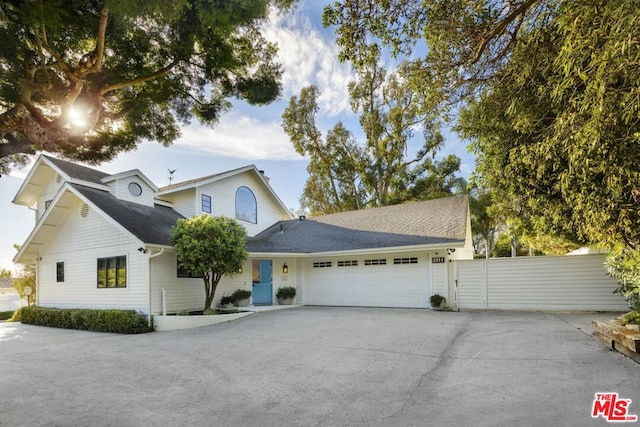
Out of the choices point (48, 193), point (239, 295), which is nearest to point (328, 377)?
point (239, 295)

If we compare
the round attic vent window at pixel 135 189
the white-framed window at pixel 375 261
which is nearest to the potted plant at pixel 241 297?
the white-framed window at pixel 375 261

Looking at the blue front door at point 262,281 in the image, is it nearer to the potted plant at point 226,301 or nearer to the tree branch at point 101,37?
the potted plant at point 226,301

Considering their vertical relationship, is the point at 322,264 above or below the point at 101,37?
below

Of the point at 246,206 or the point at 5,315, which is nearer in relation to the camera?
the point at 246,206

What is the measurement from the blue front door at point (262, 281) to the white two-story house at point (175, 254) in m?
0.04

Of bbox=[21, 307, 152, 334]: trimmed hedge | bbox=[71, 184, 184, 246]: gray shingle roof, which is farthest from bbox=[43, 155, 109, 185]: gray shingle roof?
bbox=[21, 307, 152, 334]: trimmed hedge

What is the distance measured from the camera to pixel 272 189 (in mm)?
17422

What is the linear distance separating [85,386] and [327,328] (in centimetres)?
515

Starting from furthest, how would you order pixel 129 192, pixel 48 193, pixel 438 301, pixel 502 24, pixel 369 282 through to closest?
1. pixel 48 193
2. pixel 129 192
3. pixel 369 282
4. pixel 438 301
5. pixel 502 24

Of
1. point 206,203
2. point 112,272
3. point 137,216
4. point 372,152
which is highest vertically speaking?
point 372,152

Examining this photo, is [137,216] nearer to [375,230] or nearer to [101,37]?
[101,37]

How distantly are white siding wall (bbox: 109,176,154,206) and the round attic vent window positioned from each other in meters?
0.09

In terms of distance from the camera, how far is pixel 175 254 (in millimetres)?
11273

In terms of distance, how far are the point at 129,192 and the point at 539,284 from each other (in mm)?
14714
